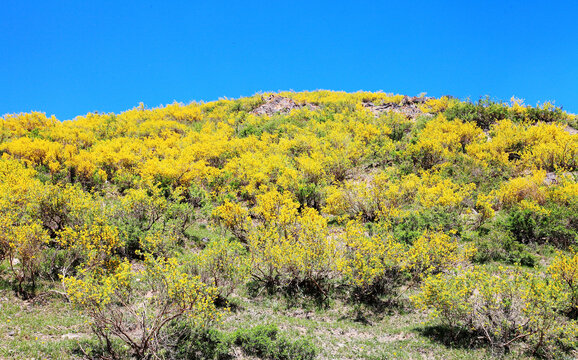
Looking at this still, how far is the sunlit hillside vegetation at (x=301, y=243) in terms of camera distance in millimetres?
7633

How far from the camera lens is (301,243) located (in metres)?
10.7

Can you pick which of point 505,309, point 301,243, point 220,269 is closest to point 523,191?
point 505,309

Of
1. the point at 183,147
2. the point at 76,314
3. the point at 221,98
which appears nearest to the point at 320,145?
the point at 183,147

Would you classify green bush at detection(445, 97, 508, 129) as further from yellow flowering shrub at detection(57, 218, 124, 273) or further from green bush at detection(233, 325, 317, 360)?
yellow flowering shrub at detection(57, 218, 124, 273)

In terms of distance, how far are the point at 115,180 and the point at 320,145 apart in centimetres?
1158

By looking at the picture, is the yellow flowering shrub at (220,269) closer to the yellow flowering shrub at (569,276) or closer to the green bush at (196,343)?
the green bush at (196,343)

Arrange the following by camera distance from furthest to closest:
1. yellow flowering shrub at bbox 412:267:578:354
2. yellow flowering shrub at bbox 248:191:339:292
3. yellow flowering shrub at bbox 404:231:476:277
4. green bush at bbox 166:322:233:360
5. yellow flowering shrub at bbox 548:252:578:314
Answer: yellow flowering shrub at bbox 248:191:339:292
yellow flowering shrub at bbox 404:231:476:277
yellow flowering shrub at bbox 548:252:578:314
green bush at bbox 166:322:233:360
yellow flowering shrub at bbox 412:267:578:354

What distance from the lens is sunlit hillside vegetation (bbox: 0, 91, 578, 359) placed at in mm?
7633

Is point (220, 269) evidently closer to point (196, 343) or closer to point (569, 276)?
point (196, 343)

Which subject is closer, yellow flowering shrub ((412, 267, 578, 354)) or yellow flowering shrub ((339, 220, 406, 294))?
yellow flowering shrub ((412, 267, 578, 354))

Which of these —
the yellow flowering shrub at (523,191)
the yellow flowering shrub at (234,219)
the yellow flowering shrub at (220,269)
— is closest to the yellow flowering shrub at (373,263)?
the yellow flowering shrub at (220,269)

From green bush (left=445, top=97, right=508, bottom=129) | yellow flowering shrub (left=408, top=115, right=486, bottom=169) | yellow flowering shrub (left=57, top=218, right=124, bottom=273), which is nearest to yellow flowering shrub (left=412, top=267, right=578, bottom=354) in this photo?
yellow flowering shrub (left=57, top=218, right=124, bottom=273)

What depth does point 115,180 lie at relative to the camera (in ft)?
54.2

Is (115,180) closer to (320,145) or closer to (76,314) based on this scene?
(76,314)
